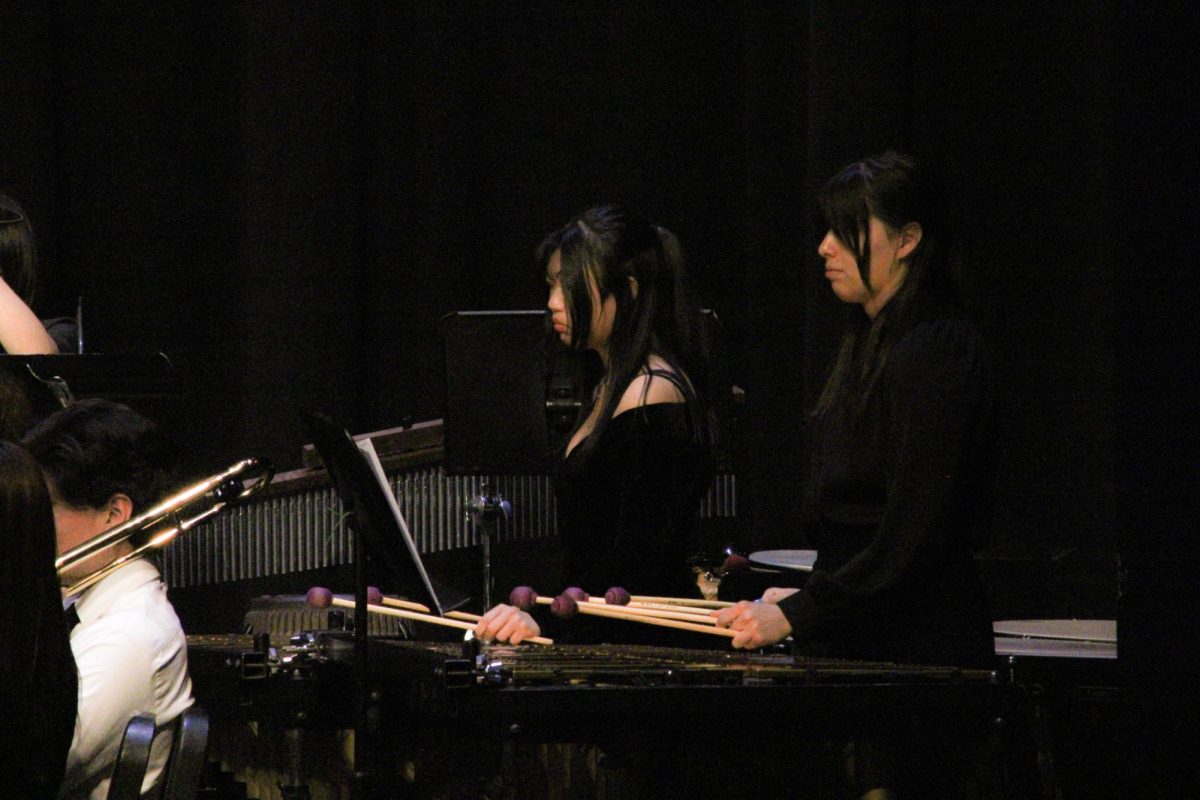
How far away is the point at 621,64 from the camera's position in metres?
6.73

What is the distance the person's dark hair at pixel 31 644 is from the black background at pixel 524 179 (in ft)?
11.8

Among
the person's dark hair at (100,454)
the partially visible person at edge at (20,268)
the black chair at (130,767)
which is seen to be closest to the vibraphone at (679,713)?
the black chair at (130,767)

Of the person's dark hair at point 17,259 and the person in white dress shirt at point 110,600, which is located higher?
the person's dark hair at point 17,259

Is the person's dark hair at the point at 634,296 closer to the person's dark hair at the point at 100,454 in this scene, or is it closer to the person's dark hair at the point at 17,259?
the person's dark hair at the point at 100,454

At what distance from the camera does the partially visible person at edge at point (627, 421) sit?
11.2 ft

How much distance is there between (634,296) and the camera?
369 centimetres

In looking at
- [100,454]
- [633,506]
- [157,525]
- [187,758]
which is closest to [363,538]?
[157,525]

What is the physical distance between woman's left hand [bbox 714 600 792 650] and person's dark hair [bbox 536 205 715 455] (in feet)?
2.15

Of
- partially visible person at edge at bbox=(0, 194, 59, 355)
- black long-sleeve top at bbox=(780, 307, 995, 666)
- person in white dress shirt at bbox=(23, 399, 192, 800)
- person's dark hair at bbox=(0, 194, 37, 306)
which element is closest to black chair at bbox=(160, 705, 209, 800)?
person in white dress shirt at bbox=(23, 399, 192, 800)

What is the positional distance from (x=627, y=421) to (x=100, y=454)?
1006 mm

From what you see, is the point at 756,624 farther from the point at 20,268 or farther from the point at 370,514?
the point at 20,268

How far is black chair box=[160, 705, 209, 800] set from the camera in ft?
→ 7.80

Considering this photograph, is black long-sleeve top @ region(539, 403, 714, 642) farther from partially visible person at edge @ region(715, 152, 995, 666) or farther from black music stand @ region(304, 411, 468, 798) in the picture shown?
black music stand @ region(304, 411, 468, 798)

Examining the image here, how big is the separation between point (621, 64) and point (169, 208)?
179 centimetres
